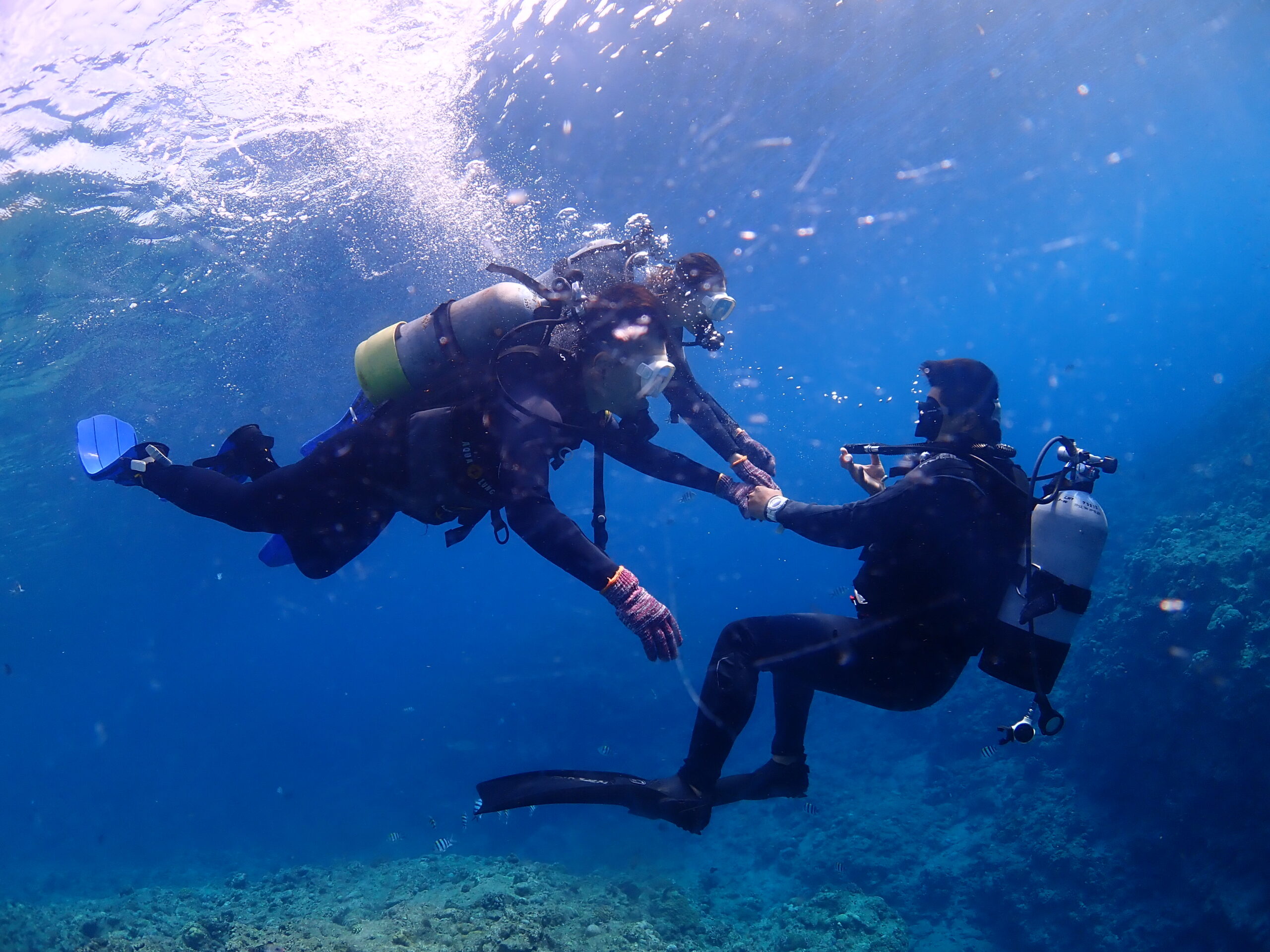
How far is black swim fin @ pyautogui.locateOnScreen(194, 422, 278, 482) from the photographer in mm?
5090

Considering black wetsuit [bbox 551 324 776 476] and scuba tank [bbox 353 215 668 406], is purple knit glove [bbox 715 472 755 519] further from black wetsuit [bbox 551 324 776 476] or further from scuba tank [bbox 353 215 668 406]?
scuba tank [bbox 353 215 668 406]

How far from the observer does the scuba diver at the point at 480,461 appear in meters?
3.43

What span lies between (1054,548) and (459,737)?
2573 centimetres

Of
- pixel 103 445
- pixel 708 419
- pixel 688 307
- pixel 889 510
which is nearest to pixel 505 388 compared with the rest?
pixel 889 510

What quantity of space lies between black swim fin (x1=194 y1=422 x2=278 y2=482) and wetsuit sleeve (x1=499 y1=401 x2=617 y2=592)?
8.69 feet

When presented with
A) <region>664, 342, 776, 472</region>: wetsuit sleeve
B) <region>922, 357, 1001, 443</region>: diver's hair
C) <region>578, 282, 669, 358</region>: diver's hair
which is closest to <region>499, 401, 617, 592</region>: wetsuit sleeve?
<region>578, 282, 669, 358</region>: diver's hair

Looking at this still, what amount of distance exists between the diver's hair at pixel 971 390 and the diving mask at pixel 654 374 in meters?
1.73

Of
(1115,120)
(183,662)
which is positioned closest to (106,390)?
(1115,120)

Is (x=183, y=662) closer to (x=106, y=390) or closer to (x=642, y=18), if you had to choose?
(x=106, y=390)

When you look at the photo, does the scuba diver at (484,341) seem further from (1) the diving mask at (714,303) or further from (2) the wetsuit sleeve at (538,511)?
(1) the diving mask at (714,303)

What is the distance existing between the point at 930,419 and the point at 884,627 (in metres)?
1.45

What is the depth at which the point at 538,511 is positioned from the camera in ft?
11.1

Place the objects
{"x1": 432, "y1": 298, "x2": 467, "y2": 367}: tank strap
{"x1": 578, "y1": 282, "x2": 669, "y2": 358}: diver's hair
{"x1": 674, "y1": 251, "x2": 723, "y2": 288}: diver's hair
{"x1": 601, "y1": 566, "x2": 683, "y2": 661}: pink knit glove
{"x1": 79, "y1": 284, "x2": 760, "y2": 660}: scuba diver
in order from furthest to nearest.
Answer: {"x1": 674, "y1": 251, "x2": 723, "y2": 288}: diver's hair, {"x1": 432, "y1": 298, "x2": 467, "y2": 367}: tank strap, {"x1": 578, "y1": 282, "x2": 669, "y2": 358}: diver's hair, {"x1": 79, "y1": 284, "x2": 760, "y2": 660}: scuba diver, {"x1": 601, "y1": 566, "x2": 683, "y2": 661}: pink knit glove

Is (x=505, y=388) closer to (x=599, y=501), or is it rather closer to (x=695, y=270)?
(x=599, y=501)
